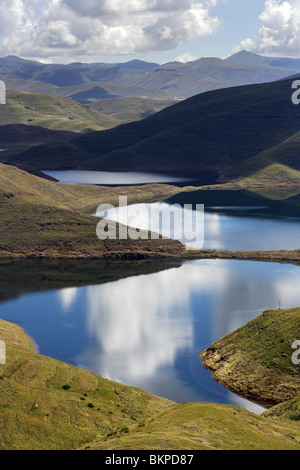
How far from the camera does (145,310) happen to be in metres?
136

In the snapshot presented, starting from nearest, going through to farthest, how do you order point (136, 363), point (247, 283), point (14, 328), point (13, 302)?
point (136, 363)
point (14, 328)
point (13, 302)
point (247, 283)

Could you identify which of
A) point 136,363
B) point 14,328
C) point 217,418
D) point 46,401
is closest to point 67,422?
point 46,401

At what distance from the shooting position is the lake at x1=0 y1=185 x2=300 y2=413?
10262cm

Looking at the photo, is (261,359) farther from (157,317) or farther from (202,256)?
(202,256)

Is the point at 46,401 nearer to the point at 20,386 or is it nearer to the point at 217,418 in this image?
the point at 20,386

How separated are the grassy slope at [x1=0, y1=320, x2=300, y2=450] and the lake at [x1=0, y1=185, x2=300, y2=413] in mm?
13444

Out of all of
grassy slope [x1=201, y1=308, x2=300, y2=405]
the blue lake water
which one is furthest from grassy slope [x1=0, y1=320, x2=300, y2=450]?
grassy slope [x1=201, y1=308, x2=300, y2=405]

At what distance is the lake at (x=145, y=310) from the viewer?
10262 cm

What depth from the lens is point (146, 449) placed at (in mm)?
56250

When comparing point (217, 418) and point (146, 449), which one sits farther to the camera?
point (217, 418)

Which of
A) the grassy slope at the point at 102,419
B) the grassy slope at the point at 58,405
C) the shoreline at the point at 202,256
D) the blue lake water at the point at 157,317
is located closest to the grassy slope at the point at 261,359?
the blue lake water at the point at 157,317

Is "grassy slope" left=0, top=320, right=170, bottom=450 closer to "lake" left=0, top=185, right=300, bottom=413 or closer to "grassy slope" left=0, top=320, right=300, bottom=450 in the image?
"grassy slope" left=0, top=320, right=300, bottom=450

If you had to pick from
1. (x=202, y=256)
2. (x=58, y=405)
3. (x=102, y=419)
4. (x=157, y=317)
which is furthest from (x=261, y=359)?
(x=202, y=256)
